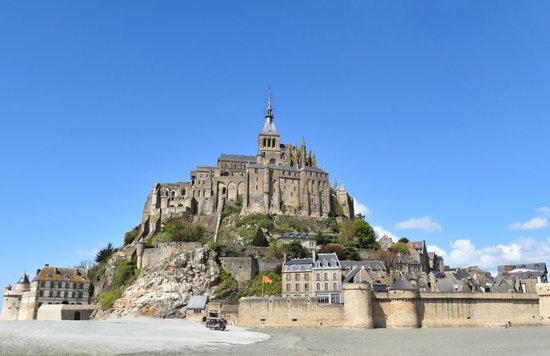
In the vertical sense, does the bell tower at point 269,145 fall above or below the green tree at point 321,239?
above

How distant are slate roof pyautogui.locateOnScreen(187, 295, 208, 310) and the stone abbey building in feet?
87.2

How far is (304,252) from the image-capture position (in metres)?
59.3

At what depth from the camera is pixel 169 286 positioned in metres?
A: 50.9

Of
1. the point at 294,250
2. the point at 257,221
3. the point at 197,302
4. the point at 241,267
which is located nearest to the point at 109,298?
the point at 197,302

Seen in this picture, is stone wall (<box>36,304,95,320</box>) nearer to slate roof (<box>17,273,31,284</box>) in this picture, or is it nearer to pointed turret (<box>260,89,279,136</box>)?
slate roof (<box>17,273,31,284</box>)

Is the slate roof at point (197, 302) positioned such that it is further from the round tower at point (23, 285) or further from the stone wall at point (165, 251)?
the round tower at point (23, 285)

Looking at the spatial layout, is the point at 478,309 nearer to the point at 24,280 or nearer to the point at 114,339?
the point at 114,339

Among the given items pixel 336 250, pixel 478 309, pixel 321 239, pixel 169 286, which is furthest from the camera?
pixel 321 239

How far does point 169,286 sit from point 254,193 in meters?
27.3

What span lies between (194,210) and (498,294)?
45.2 meters

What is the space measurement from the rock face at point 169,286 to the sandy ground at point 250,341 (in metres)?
8.07

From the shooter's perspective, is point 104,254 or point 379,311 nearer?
point 379,311

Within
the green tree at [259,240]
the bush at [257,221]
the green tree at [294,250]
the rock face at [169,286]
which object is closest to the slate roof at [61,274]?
the rock face at [169,286]

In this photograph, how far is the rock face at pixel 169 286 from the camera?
49094 millimetres
